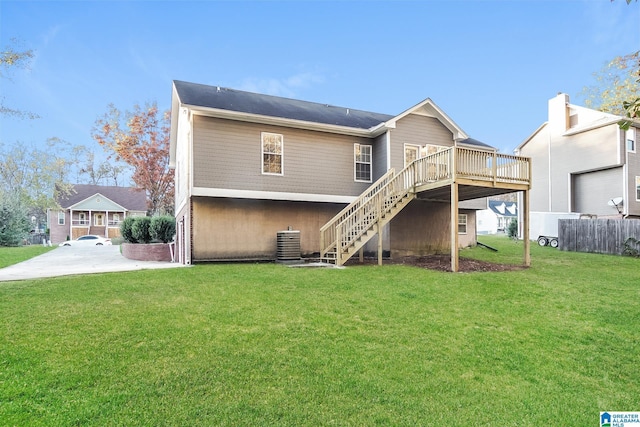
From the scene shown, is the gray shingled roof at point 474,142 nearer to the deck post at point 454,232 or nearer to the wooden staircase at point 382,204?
the wooden staircase at point 382,204

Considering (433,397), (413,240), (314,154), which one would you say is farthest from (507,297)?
(314,154)

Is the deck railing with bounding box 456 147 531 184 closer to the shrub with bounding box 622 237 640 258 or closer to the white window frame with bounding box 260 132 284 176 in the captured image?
the white window frame with bounding box 260 132 284 176

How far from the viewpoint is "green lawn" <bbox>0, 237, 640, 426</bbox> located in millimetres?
3104

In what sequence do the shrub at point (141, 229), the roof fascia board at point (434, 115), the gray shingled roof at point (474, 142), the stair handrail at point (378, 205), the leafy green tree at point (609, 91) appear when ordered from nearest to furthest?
the stair handrail at point (378, 205) < the roof fascia board at point (434, 115) < the gray shingled roof at point (474, 142) < the shrub at point (141, 229) < the leafy green tree at point (609, 91)

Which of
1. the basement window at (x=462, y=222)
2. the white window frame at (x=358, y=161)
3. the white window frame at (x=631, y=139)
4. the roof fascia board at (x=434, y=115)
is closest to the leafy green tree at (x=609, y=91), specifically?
the white window frame at (x=631, y=139)

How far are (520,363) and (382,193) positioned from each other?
7.69 metres

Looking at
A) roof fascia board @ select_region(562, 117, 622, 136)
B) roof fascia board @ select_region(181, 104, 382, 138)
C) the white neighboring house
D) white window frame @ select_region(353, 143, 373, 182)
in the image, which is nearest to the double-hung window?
roof fascia board @ select_region(181, 104, 382, 138)

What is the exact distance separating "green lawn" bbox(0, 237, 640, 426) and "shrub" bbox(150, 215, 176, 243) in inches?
376

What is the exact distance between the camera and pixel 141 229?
16.6m

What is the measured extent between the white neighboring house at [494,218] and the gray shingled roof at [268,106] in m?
37.2

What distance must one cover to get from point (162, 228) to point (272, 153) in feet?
27.1

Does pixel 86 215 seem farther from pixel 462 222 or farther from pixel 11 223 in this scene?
pixel 462 222

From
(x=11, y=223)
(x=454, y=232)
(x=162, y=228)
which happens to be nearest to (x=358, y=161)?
(x=454, y=232)

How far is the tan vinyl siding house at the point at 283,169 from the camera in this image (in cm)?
1159
